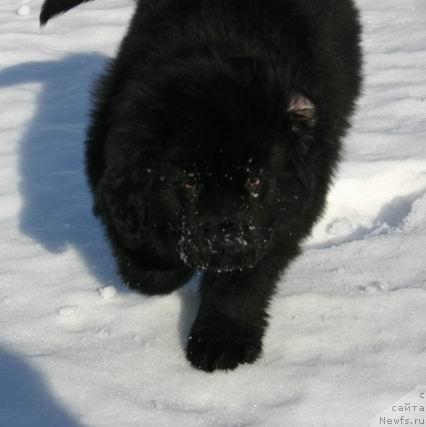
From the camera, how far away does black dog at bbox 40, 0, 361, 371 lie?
2.56 metres

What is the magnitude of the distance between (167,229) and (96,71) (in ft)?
9.14

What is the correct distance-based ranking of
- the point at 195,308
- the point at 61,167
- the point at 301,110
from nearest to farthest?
the point at 301,110, the point at 195,308, the point at 61,167

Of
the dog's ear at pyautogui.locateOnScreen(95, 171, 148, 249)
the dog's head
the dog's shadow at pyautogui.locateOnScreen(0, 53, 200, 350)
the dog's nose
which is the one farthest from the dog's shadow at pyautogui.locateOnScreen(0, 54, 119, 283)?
the dog's nose

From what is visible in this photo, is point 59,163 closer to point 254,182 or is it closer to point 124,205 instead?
point 124,205

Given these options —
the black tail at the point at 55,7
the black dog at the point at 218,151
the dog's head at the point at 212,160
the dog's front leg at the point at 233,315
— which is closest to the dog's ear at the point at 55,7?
the black tail at the point at 55,7

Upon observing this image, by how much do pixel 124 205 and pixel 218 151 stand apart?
40 centimetres

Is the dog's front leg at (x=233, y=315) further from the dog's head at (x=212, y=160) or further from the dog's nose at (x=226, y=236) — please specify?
the dog's nose at (x=226, y=236)

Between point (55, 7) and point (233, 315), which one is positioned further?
point (55, 7)

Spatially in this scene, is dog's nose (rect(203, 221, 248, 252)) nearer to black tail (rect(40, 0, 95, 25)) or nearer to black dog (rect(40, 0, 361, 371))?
black dog (rect(40, 0, 361, 371))

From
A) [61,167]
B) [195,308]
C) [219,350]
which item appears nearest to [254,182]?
[219,350]

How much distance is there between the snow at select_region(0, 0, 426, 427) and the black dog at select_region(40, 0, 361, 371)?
0.15m

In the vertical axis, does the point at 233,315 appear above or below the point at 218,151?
below

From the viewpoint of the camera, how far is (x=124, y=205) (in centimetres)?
274

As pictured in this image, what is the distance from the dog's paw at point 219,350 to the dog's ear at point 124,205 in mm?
420
